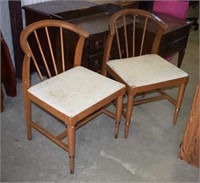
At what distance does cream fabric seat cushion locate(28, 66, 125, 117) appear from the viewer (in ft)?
4.84

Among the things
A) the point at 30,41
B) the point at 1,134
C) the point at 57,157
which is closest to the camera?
the point at 57,157

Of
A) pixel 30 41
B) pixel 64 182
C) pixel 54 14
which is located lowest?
pixel 64 182

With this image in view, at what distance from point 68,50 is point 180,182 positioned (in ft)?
3.84

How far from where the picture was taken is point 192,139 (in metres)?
1.71

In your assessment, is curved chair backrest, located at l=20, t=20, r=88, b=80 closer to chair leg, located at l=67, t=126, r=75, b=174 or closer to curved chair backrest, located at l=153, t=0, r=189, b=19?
chair leg, located at l=67, t=126, r=75, b=174

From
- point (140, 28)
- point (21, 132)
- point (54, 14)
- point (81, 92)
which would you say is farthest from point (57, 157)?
point (140, 28)

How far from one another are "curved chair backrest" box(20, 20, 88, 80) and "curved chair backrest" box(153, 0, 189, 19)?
1223mm

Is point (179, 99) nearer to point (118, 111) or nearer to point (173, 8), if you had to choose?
point (118, 111)

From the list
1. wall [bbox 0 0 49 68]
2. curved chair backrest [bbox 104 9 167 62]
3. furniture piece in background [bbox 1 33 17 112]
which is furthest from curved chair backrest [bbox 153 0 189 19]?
furniture piece in background [bbox 1 33 17 112]

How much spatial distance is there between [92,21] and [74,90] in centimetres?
86

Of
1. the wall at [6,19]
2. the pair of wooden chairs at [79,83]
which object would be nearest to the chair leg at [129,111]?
the pair of wooden chairs at [79,83]

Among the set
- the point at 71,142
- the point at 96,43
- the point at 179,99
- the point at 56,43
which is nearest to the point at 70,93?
the point at 71,142

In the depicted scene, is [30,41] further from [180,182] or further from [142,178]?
[180,182]

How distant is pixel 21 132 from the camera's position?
1924 millimetres
